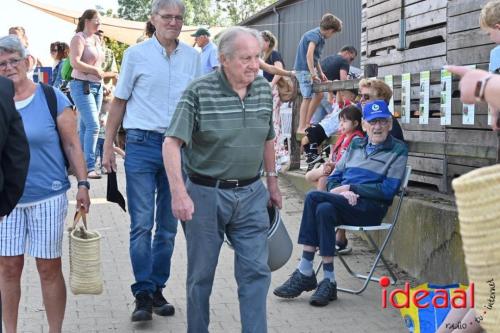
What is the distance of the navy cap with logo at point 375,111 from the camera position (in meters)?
6.09

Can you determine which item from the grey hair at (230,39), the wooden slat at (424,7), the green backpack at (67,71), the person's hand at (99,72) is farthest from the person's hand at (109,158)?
the green backpack at (67,71)

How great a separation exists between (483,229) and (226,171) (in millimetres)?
2026

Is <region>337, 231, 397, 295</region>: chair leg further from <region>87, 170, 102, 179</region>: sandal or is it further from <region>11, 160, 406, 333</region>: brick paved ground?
<region>87, 170, 102, 179</region>: sandal

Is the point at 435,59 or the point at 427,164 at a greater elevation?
the point at 435,59

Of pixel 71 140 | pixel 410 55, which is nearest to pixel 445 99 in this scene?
pixel 410 55

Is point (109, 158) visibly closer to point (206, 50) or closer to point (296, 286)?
point (296, 286)

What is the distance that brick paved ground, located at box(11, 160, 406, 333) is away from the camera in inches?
211

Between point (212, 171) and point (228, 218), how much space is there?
276mm

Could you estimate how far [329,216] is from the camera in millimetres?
5957

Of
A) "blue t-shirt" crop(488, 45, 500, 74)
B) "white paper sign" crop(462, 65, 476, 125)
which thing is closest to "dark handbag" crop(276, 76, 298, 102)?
"white paper sign" crop(462, 65, 476, 125)

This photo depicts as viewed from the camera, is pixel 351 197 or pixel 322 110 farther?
pixel 322 110

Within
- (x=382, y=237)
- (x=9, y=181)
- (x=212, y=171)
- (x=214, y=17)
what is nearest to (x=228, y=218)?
(x=212, y=171)

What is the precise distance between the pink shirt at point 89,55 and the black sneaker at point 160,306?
4992 millimetres

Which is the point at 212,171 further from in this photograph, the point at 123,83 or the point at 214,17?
the point at 214,17
